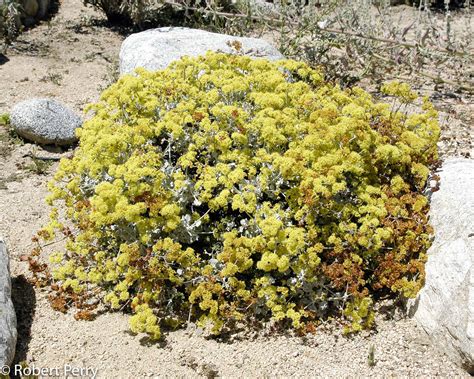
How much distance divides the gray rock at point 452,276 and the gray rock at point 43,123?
3.62m

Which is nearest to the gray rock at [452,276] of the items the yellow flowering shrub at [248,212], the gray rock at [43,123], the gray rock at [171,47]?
the yellow flowering shrub at [248,212]

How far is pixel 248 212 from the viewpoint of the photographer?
3348mm

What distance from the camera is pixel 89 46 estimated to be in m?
7.97

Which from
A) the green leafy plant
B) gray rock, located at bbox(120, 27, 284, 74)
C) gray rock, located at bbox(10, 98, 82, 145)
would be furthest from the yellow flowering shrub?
the green leafy plant

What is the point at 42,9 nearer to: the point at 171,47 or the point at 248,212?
the point at 171,47

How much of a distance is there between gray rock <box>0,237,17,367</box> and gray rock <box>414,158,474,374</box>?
2379 mm

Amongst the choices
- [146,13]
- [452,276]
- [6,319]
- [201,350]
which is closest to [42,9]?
[146,13]

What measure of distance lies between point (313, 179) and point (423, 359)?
1218mm

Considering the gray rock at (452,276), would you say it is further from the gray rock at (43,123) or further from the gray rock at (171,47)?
the gray rock at (43,123)

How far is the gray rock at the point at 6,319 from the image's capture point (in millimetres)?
2957

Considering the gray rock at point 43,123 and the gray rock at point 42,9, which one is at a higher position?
the gray rock at point 42,9

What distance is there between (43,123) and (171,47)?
1.52 m

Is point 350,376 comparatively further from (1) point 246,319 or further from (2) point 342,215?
(2) point 342,215

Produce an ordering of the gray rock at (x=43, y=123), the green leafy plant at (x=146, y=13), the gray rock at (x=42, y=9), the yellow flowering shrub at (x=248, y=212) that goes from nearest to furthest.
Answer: the yellow flowering shrub at (x=248, y=212)
the gray rock at (x=43, y=123)
the green leafy plant at (x=146, y=13)
the gray rock at (x=42, y=9)
